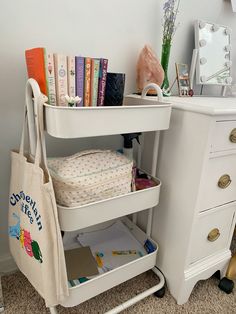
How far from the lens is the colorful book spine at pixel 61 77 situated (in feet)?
2.17

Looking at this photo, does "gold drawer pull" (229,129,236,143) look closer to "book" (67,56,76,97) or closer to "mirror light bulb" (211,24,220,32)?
"book" (67,56,76,97)

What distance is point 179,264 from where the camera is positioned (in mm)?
928

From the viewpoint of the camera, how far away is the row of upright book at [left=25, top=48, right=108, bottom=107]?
2.17 feet

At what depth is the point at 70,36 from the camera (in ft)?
2.95

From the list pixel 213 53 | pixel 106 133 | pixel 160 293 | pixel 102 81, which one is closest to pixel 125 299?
pixel 160 293

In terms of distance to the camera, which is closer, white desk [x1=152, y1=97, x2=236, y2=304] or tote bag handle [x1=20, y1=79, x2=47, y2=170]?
tote bag handle [x1=20, y1=79, x2=47, y2=170]

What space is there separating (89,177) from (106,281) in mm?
411

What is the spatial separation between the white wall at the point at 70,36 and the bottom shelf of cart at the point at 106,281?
16.8 inches

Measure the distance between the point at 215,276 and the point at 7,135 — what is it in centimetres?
111

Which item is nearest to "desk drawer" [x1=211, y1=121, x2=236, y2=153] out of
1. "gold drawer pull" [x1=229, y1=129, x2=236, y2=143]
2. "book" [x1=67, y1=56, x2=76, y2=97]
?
"gold drawer pull" [x1=229, y1=129, x2=236, y2=143]

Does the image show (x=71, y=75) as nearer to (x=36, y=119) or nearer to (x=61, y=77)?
(x=61, y=77)

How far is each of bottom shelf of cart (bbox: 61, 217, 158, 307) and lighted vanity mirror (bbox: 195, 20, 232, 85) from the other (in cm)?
87

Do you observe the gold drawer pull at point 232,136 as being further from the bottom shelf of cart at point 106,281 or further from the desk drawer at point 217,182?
the bottom shelf of cart at point 106,281

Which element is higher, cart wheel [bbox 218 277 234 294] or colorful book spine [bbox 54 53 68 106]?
colorful book spine [bbox 54 53 68 106]
